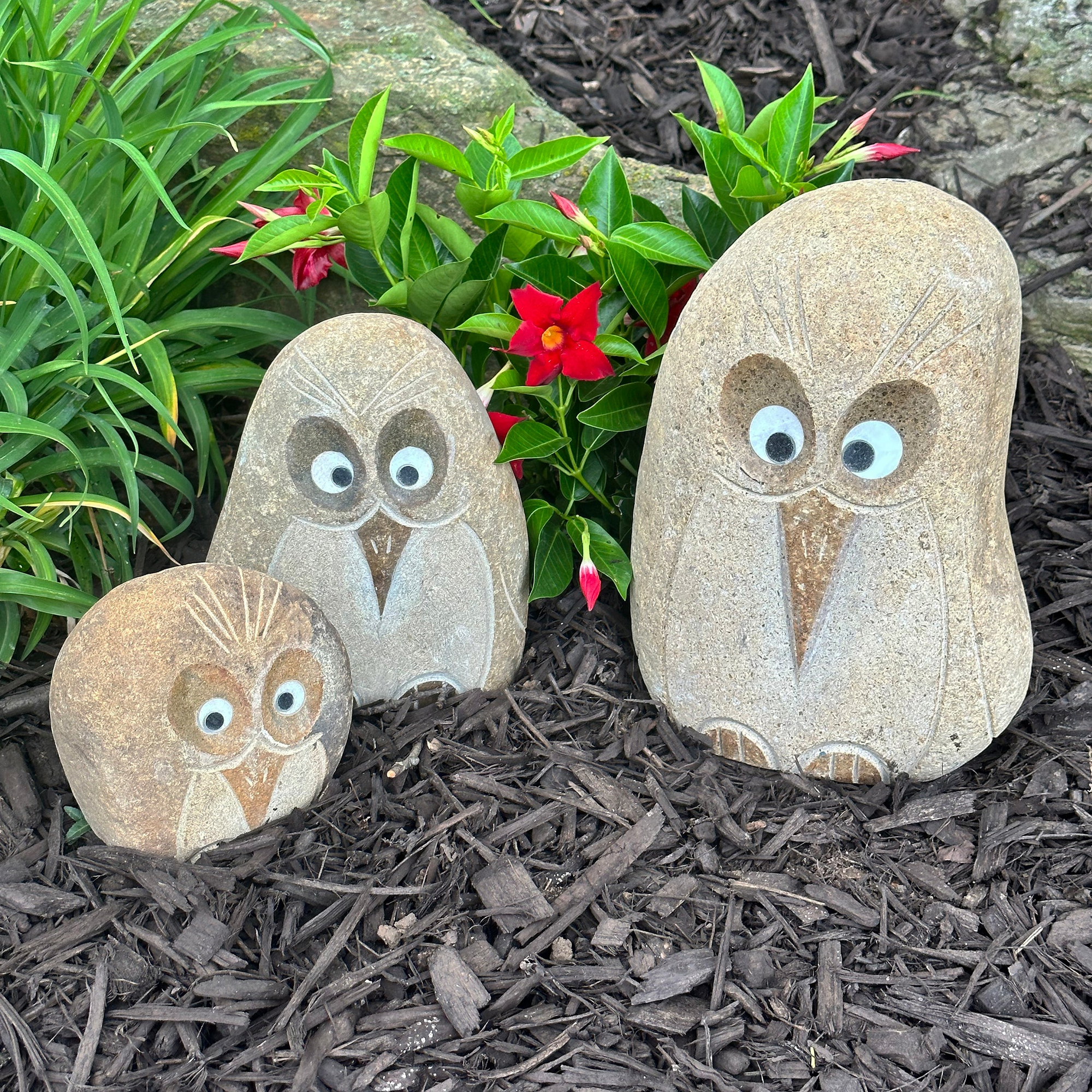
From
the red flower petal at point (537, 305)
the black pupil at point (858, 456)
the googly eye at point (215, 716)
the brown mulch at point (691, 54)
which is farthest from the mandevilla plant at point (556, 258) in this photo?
the brown mulch at point (691, 54)

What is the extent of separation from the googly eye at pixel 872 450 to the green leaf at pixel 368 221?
3.05 ft

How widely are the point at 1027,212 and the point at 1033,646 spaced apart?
1.20 metres

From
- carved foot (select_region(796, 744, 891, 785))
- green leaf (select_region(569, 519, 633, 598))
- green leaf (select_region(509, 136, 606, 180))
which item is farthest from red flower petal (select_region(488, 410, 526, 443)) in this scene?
carved foot (select_region(796, 744, 891, 785))

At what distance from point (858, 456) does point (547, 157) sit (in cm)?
85

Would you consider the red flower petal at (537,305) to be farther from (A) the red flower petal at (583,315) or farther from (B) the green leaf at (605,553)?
(B) the green leaf at (605,553)

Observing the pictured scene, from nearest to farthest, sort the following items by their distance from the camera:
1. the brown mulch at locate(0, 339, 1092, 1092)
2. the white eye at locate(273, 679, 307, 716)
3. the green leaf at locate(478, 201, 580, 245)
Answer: the brown mulch at locate(0, 339, 1092, 1092), the white eye at locate(273, 679, 307, 716), the green leaf at locate(478, 201, 580, 245)

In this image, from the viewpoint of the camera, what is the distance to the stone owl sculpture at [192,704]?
5.21 feet

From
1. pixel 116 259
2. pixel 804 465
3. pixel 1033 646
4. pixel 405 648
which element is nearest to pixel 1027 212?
pixel 1033 646

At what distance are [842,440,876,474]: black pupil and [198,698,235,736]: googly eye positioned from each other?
1041 millimetres

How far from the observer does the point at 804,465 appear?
1.67m

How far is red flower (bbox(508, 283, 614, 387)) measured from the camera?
1.82 metres

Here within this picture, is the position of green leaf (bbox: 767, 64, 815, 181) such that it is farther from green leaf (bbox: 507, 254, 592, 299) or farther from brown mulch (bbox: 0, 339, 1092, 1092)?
brown mulch (bbox: 0, 339, 1092, 1092)

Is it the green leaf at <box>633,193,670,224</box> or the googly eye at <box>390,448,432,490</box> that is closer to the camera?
the googly eye at <box>390,448,432,490</box>

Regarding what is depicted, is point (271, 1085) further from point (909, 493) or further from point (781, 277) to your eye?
point (781, 277)
